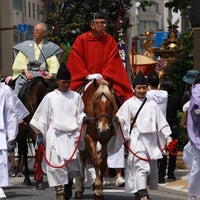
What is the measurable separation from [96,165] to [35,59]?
164 inches

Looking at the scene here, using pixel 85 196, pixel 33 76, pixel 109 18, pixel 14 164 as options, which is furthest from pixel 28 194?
pixel 109 18

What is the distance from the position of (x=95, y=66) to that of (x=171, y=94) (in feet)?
8.00

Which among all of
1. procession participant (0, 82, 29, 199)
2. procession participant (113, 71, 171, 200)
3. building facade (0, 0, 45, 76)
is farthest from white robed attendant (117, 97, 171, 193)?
building facade (0, 0, 45, 76)

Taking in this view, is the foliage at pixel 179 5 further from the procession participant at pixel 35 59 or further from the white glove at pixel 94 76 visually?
the white glove at pixel 94 76

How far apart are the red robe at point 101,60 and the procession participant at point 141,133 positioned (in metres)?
1.79

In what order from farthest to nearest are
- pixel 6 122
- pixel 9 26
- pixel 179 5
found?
pixel 9 26 → pixel 179 5 → pixel 6 122

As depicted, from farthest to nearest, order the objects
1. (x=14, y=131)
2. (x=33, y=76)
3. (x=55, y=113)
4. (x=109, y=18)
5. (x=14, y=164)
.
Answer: (x=109, y=18) → (x=14, y=164) → (x=33, y=76) → (x=14, y=131) → (x=55, y=113)

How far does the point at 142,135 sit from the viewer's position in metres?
12.2

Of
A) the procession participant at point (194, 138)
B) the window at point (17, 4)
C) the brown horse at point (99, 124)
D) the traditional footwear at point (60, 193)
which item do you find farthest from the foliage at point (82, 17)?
the window at point (17, 4)

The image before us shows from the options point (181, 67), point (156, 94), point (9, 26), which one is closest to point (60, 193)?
point (156, 94)

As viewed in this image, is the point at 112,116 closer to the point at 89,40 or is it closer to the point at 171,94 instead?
the point at 89,40

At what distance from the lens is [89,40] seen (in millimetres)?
14250

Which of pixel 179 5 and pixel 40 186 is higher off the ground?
pixel 179 5

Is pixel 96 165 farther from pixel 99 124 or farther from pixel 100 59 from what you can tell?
pixel 100 59
